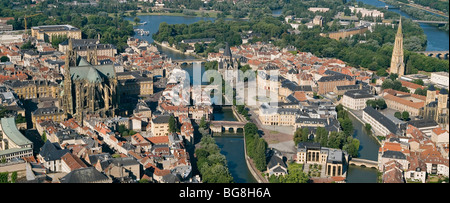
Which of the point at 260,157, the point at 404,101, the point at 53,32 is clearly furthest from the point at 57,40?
the point at 260,157

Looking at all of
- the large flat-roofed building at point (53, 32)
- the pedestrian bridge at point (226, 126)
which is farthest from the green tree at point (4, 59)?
the pedestrian bridge at point (226, 126)

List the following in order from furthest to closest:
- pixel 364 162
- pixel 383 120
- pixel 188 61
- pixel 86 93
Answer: pixel 188 61
pixel 383 120
pixel 86 93
pixel 364 162

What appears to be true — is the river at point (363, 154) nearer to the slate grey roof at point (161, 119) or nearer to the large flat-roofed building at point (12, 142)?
the slate grey roof at point (161, 119)

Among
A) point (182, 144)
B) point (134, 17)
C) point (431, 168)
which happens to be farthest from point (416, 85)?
point (134, 17)

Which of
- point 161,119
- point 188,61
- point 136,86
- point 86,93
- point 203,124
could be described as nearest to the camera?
point 161,119

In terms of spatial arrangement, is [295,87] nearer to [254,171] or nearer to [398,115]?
[398,115]

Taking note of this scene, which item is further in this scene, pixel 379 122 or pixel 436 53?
pixel 436 53
